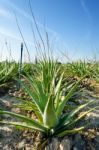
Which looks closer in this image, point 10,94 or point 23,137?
point 23,137

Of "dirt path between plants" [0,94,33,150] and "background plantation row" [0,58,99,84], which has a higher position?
"background plantation row" [0,58,99,84]

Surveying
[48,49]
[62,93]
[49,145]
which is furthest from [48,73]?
[49,145]

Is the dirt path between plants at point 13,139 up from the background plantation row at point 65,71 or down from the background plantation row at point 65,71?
down

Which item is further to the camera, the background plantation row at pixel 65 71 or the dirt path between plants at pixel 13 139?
the background plantation row at pixel 65 71

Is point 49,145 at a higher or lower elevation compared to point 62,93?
lower

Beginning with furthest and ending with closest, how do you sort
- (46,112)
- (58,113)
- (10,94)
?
(10,94) < (58,113) < (46,112)

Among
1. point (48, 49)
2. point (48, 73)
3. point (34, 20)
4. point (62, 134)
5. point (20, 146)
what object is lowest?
point (20, 146)

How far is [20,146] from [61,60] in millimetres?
2674

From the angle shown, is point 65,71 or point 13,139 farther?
point 65,71

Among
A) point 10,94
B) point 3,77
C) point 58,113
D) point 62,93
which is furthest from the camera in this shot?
point 3,77

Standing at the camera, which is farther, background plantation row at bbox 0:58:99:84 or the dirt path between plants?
background plantation row at bbox 0:58:99:84

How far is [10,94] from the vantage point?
4.79 m

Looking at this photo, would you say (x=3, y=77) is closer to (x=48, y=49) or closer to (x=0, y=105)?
(x=0, y=105)

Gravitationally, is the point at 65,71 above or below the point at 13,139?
above
